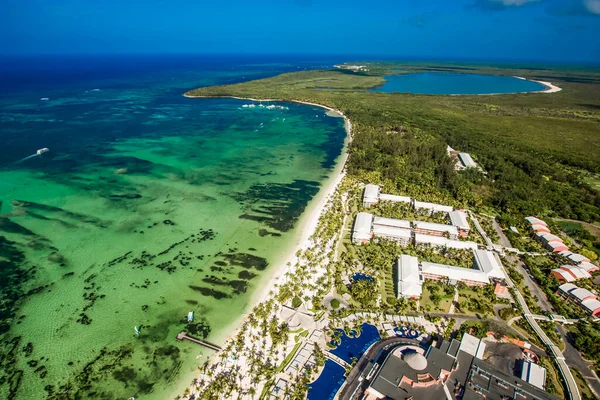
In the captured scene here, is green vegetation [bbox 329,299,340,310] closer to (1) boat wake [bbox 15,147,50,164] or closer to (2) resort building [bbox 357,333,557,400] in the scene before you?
(2) resort building [bbox 357,333,557,400]

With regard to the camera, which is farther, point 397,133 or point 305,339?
point 397,133

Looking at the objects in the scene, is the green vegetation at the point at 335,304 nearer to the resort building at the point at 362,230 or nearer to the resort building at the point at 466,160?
the resort building at the point at 362,230

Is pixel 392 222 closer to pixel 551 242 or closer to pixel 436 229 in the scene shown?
pixel 436 229

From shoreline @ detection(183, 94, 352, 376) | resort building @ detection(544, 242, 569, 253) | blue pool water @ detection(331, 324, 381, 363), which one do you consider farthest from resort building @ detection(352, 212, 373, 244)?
resort building @ detection(544, 242, 569, 253)

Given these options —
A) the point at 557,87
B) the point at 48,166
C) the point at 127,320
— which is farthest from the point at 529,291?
the point at 557,87

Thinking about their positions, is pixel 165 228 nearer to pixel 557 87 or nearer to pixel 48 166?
pixel 48 166

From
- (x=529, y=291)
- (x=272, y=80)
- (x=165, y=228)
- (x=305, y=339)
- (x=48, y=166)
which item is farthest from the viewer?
(x=272, y=80)

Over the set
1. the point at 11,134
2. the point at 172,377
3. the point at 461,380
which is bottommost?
the point at 172,377
